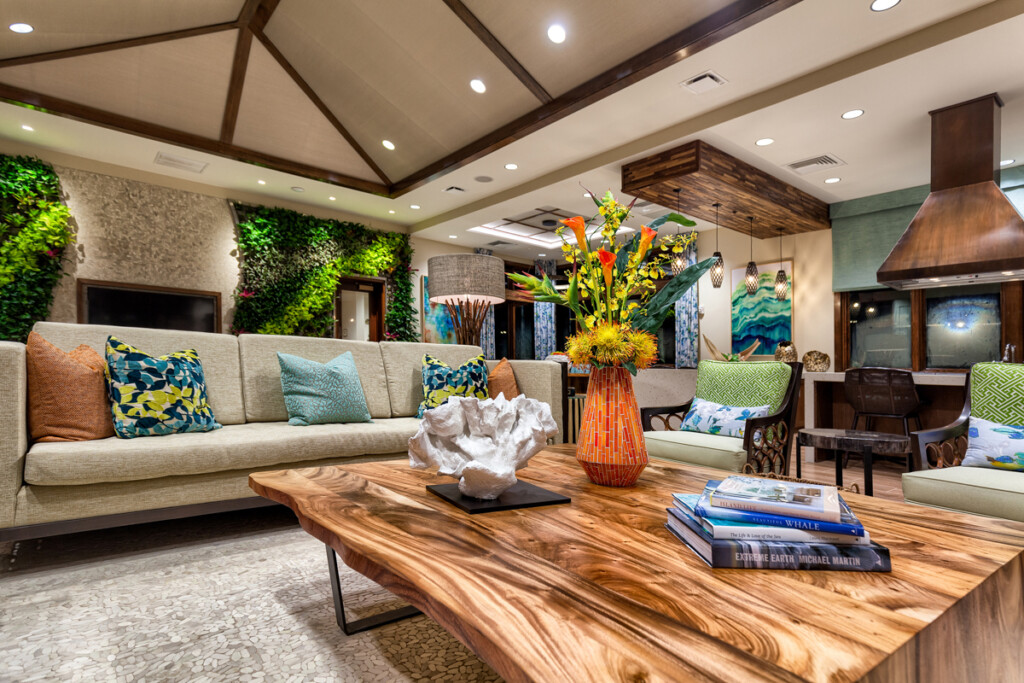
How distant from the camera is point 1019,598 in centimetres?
87

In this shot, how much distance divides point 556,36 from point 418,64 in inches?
54.8

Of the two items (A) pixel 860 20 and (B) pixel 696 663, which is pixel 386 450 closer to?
(B) pixel 696 663

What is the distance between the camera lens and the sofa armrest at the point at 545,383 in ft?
11.5

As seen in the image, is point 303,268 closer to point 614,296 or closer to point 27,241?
point 27,241

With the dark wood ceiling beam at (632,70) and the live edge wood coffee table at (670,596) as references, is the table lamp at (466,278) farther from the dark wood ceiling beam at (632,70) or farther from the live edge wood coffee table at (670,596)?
the live edge wood coffee table at (670,596)

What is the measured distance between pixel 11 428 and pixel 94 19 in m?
3.73

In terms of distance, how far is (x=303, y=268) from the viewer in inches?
265

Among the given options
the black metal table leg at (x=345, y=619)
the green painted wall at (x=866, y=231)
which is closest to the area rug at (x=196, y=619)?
the black metal table leg at (x=345, y=619)

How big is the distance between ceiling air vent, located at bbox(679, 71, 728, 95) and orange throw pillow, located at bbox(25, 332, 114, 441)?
13.0 feet

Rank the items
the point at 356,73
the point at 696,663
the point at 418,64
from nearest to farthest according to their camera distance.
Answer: the point at 696,663
the point at 418,64
the point at 356,73

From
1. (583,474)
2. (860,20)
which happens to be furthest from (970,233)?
(583,474)

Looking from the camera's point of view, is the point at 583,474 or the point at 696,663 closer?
the point at 696,663

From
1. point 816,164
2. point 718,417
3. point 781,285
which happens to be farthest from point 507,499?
point 781,285

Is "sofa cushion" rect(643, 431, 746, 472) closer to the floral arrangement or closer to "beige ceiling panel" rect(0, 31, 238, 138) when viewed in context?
the floral arrangement
